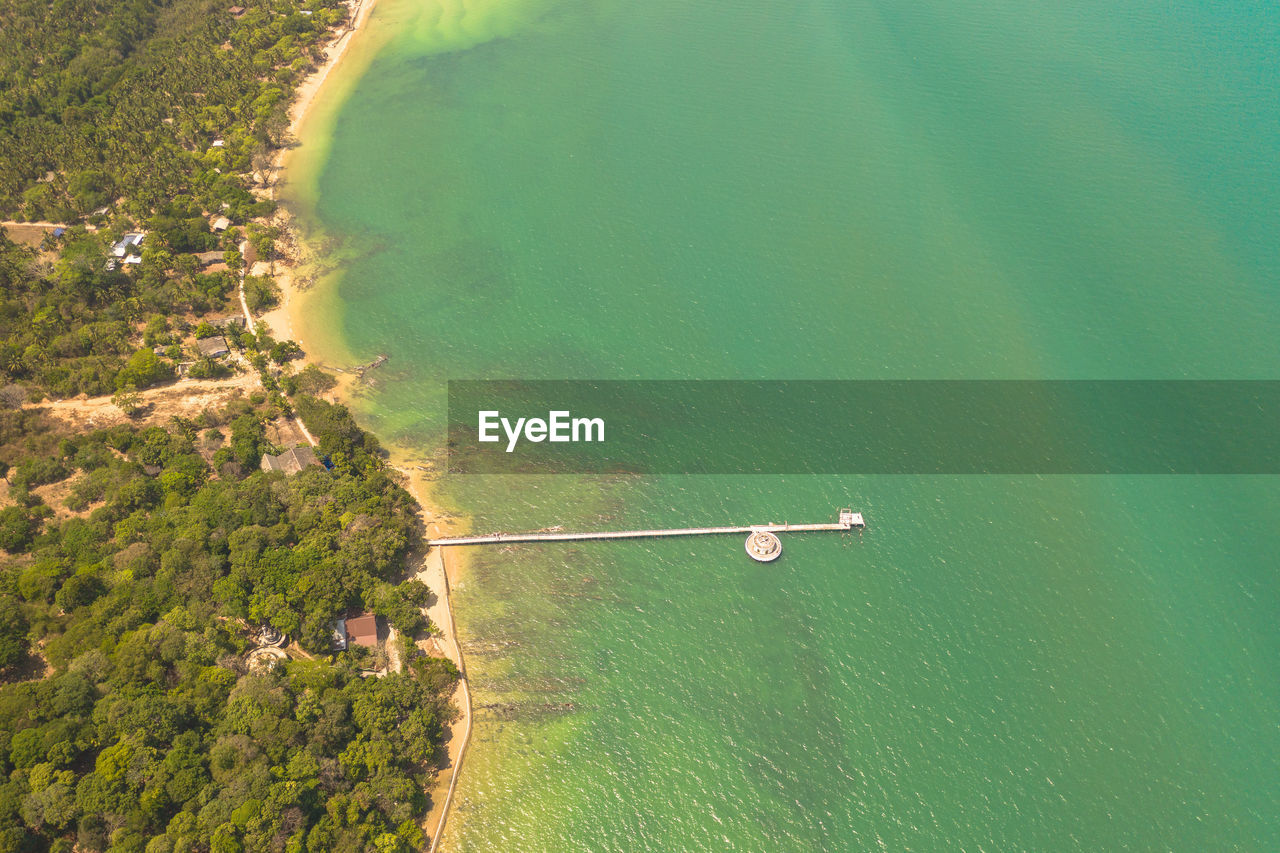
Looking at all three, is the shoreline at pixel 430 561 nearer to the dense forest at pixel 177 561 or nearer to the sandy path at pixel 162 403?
the dense forest at pixel 177 561

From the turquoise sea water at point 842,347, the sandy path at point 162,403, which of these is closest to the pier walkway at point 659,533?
the turquoise sea water at point 842,347

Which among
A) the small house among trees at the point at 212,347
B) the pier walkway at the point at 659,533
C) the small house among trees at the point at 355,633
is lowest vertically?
the small house among trees at the point at 355,633

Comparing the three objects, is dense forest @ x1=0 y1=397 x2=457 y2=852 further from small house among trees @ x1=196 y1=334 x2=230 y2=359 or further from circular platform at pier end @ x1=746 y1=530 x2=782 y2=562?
circular platform at pier end @ x1=746 y1=530 x2=782 y2=562

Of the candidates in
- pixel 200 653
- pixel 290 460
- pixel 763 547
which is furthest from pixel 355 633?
pixel 763 547

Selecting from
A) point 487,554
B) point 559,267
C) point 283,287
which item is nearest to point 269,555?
point 487,554

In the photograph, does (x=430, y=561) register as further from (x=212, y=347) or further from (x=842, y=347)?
(x=842, y=347)

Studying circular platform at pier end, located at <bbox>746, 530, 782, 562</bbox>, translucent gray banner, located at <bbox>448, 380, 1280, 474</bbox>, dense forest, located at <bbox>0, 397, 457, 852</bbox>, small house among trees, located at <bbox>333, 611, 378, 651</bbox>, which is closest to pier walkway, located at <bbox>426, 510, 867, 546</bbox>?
circular platform at pier end, located at <bbox>746, 530, 782, 562</bbox>

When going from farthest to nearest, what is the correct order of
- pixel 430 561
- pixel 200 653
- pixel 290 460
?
pixel 290 460, pixel 430 561, pixel 200 653
